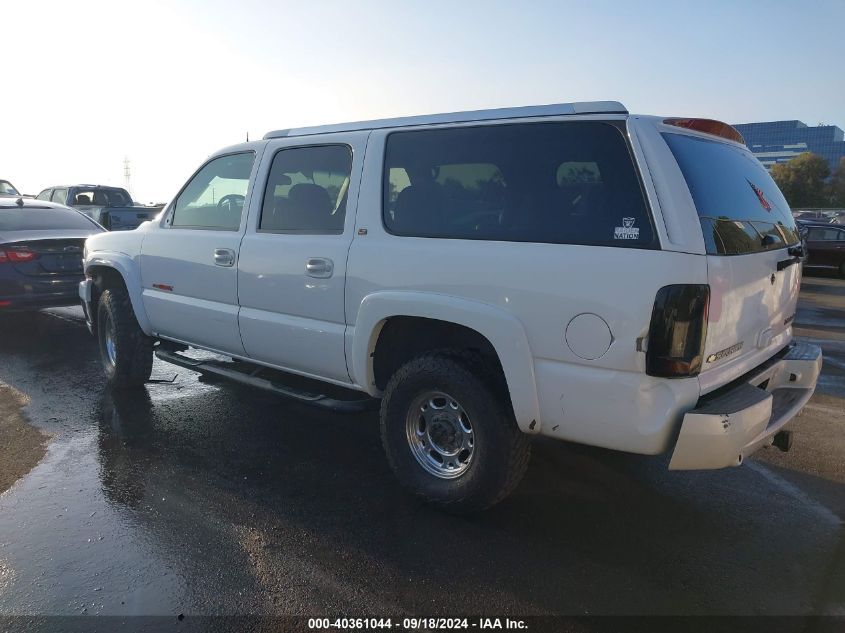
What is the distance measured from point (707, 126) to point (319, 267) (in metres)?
2.22

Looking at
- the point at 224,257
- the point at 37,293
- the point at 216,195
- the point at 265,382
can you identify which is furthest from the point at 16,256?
the point at 265,382

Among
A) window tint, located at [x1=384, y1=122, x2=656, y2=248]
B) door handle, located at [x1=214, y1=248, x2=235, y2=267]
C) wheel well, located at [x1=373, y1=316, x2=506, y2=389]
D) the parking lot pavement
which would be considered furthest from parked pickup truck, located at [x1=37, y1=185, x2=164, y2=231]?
window tint, located at [x1=384, y1=122, x2=656, y2=248]

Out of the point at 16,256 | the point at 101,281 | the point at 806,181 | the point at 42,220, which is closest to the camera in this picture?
the point at 101,281

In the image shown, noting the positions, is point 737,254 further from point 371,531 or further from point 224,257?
point 224,257

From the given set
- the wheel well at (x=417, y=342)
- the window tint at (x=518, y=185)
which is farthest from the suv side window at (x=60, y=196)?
the window tint at (x=518, y=185)

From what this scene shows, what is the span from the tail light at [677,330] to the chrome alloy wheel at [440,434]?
3.52ft

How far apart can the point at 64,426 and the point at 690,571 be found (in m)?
4.44

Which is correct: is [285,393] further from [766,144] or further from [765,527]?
[766,144]

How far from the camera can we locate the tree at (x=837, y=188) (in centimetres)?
5801

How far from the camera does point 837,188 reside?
60.3m

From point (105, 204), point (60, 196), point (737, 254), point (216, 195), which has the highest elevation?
point (60, 196)

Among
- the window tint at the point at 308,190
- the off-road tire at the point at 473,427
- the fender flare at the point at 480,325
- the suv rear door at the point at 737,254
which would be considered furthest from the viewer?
the window tint at the point at 308,190

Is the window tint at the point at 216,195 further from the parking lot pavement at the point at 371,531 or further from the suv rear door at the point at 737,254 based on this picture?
the suv rear door at the point at 737,254

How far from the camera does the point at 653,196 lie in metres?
2.73
